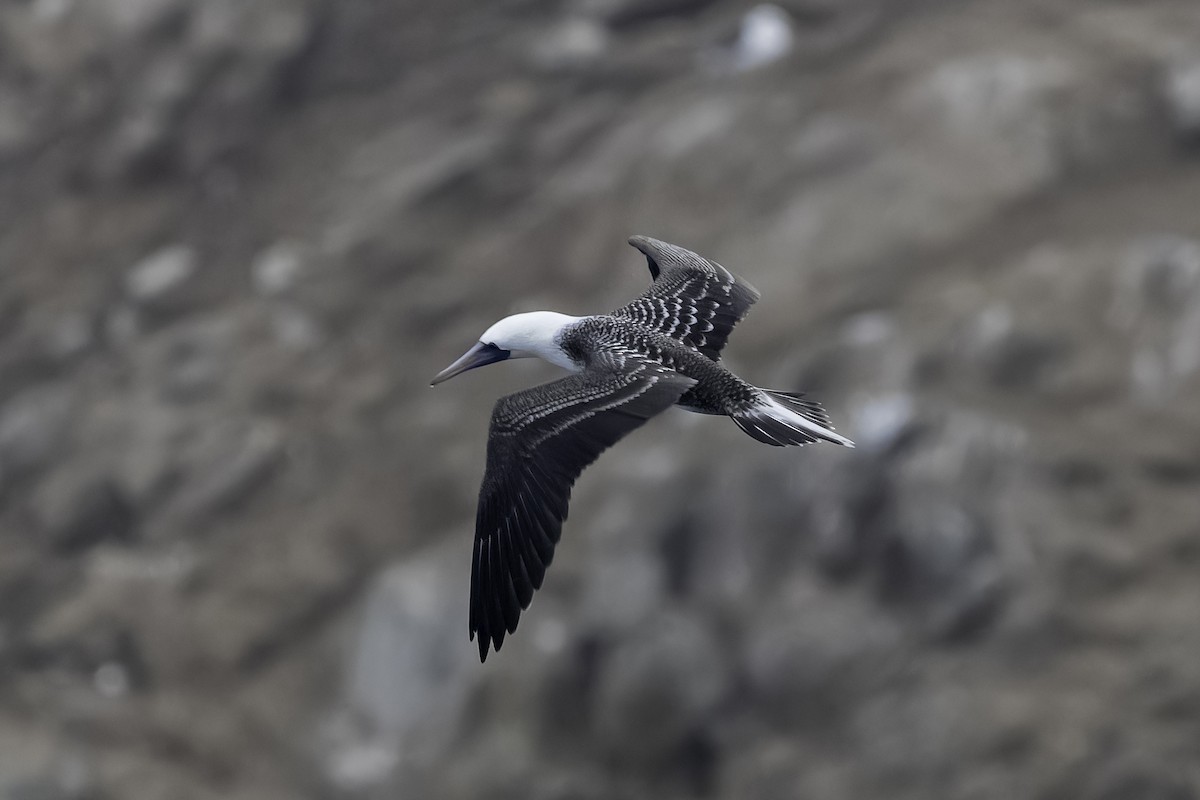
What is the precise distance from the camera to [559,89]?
43.9m

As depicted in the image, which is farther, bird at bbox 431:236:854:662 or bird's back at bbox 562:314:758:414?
bird's back at bbox 562:314:758:414

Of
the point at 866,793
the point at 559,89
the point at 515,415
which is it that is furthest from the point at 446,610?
the point at 515,415

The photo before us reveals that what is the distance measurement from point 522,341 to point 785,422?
2.70 m

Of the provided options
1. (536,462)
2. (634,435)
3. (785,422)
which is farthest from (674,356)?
(634,435)

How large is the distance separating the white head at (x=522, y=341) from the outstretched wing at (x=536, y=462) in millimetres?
1362

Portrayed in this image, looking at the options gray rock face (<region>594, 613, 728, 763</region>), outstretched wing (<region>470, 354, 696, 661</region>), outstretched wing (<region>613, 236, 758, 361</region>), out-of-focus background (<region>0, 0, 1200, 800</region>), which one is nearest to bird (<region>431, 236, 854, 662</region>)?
outstretched wing (<region>470, 354, 696, 661</region>)

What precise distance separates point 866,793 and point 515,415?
735 inches

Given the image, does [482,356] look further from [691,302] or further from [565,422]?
[691,302]

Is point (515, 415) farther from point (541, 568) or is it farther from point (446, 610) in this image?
point (446, 610)

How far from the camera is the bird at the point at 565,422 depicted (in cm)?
1333

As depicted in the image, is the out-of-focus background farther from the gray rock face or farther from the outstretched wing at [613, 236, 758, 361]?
the outstretched wing at [613, 236, 758, 361]

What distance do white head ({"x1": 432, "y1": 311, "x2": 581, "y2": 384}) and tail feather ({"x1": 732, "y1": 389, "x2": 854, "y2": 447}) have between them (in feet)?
6.17

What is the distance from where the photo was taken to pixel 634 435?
34.9 m

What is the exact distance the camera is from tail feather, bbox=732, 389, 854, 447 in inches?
543
